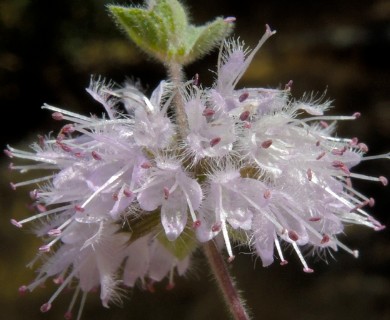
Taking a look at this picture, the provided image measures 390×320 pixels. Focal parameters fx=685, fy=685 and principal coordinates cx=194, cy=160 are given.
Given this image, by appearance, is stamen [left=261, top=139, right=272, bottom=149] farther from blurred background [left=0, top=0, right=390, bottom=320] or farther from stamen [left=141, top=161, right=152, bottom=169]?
blurred background [left=0, top=0, right=390, bottom=320]

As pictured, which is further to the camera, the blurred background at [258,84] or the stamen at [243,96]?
the blurred background at [258,84]

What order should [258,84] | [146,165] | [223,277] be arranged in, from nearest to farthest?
[146,165] → [223,277] → [258,84]

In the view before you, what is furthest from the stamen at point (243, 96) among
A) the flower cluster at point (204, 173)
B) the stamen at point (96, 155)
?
the stamen at point (96, 155)

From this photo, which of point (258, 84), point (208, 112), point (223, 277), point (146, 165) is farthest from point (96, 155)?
point (258, 84)

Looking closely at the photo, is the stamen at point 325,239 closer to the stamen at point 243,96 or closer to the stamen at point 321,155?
the stamen at point 321,155

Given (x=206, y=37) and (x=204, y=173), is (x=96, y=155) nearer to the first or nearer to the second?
(x=204, y=173)

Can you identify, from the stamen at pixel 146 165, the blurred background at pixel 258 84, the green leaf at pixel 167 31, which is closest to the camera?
the stamen at pixel 146 165

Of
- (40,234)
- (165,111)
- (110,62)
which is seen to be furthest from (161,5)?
→ (110,62)

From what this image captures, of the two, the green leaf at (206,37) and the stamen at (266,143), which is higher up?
the green leaf at (206,37)
